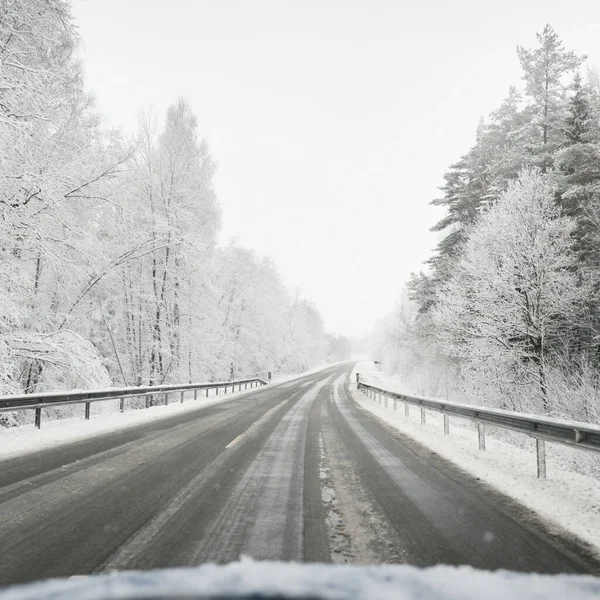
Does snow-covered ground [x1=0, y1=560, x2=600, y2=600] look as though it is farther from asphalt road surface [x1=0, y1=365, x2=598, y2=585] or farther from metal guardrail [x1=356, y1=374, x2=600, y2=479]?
metal guardrail [x1=356, y1=374, x2=600, y2=479]

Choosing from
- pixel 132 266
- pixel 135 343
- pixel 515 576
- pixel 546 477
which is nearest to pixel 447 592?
pixel 515 576

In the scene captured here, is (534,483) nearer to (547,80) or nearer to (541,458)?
(541,458)

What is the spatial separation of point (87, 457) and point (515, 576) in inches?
293

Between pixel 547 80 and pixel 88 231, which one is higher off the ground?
pixel 547 80

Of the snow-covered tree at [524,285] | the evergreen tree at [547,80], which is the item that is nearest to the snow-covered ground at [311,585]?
the snow-covered tree at [524,285]

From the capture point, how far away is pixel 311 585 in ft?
3.22

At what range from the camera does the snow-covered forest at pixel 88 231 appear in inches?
345

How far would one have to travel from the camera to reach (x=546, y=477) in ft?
18.7

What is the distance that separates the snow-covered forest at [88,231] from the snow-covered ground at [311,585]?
29.0 feet

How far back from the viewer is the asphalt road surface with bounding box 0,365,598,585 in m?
3.19

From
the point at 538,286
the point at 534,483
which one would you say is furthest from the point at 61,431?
the point at 538,286

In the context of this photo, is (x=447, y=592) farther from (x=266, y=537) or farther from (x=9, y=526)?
(x=9, y=526)

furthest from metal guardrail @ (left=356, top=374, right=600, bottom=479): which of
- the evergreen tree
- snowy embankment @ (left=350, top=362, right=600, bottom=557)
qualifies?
the evergreen tree

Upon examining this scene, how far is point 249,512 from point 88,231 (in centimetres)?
1139
